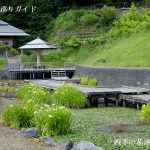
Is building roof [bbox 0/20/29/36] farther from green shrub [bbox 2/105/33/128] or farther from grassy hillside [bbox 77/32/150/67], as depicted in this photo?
green shrub [bbox 2/105/33/128]

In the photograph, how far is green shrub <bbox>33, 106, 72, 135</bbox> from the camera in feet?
50.6

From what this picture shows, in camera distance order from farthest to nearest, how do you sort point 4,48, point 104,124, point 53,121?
1. point 4,48
2. point 104,124
3. point 53,121

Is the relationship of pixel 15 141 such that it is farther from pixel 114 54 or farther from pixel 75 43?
pixel 75 43

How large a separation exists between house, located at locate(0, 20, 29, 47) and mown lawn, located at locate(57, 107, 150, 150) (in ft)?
99.7

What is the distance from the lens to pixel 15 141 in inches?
589

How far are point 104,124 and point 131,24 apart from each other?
27596 mm

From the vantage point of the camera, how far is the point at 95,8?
58625 millimetres

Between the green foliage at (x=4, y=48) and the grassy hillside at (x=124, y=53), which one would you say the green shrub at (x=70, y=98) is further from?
the green foliage at (x=4, y=48)

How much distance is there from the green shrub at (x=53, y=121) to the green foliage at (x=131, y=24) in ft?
80.1

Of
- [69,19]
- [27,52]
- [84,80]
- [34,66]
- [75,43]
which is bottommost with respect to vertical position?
[34,66]

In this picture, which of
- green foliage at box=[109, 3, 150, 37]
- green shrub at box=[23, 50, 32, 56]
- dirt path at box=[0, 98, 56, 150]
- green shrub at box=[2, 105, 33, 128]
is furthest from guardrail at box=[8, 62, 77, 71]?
dirt path at box=[0, 98, 56, 150]

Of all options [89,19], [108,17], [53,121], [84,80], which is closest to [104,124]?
[53,121]

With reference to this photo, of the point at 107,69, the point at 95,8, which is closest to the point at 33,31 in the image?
the point at 95,8

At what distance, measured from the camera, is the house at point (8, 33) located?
51750 millimetres
